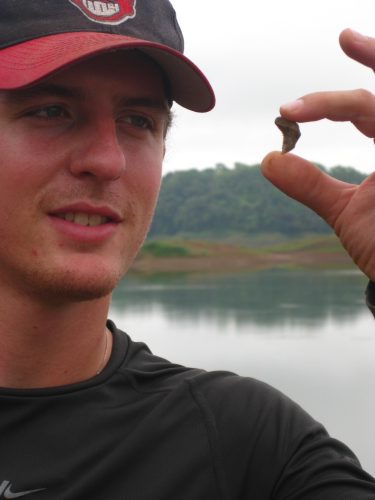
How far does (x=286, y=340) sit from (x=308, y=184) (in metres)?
9.17

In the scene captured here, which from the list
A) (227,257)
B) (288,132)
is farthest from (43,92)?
(227,257)

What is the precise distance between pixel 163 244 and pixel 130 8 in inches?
1274

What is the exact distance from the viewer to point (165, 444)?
5.55 feet

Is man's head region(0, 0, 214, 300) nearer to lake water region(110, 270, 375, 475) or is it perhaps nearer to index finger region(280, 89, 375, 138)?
index finger region(280, 89, 375, 138)

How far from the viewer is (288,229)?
147ft

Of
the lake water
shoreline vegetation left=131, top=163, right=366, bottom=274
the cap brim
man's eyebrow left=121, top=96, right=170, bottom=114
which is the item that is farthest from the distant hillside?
the cap brim

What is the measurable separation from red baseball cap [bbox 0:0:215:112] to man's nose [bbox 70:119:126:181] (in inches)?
6.5

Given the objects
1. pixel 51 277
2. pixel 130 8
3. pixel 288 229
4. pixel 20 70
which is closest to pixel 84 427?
pixel 51 277

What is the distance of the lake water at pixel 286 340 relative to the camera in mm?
7008

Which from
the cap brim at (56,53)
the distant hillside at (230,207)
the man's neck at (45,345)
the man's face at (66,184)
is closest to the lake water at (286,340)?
the man's neck at (45,345)

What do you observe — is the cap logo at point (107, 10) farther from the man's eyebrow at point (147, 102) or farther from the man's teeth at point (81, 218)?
the man's teeth at point (81, 218)

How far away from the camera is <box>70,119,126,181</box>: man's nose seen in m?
1.60

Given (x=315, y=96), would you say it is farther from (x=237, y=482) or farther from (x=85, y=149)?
(x=237, y=482)

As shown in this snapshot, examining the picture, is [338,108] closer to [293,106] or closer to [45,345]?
[293,106]
